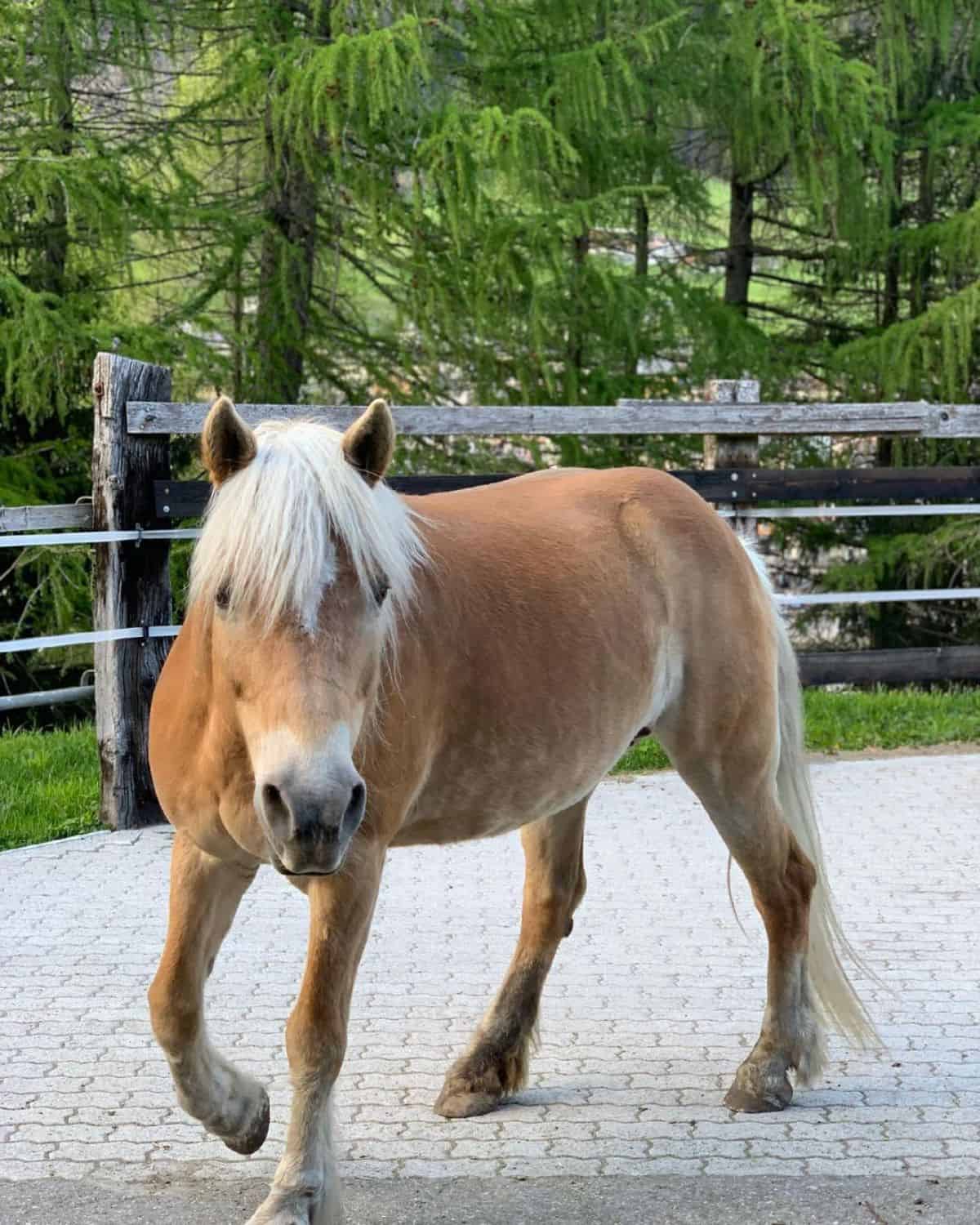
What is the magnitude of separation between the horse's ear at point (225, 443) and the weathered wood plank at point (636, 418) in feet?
12.8

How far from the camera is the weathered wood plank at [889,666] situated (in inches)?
358

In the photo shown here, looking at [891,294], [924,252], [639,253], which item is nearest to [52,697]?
[639,253]

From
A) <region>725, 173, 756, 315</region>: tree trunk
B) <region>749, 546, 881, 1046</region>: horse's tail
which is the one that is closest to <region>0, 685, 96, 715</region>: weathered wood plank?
<region>749, 546, 881, 1046</region>: horse's tail

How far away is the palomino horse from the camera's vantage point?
270cm

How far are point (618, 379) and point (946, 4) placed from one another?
12.0 feet

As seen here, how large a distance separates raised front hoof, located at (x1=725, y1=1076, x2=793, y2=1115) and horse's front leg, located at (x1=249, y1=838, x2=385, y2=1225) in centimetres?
128

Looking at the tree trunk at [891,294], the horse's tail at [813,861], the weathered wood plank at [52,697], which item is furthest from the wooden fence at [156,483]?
the tree trunk at [891,294]

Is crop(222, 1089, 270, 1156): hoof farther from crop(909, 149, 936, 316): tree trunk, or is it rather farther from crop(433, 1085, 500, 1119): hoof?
crop(909, 149, 936, 316): tree trunk

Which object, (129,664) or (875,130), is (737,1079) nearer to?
(129,664)

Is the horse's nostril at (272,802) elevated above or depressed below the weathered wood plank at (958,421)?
below

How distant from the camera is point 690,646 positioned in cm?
400

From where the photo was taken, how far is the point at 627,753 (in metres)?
8.17

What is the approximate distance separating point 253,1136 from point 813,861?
5.87ft

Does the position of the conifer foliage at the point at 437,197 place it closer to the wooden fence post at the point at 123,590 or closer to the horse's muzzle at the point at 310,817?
Result: the wooden fence post at the point at 123,590
